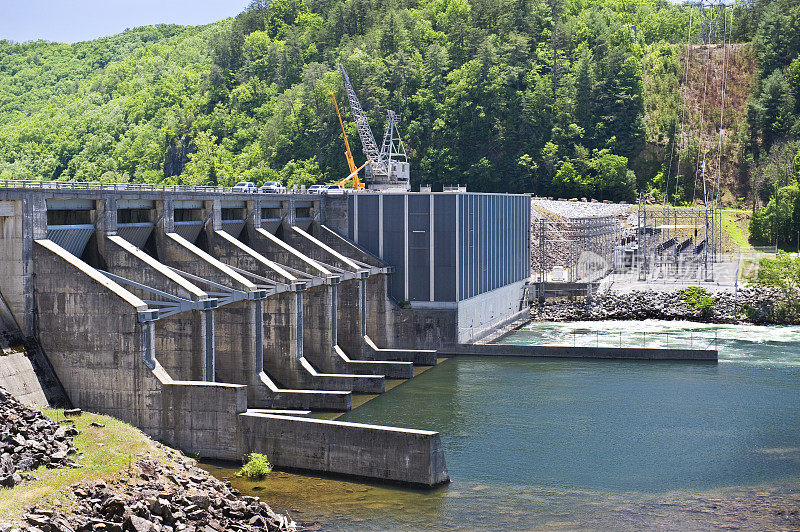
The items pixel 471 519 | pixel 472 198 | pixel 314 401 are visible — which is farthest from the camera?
pixel 472 198

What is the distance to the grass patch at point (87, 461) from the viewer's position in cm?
2789

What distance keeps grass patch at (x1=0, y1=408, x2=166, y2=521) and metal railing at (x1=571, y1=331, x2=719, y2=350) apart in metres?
38.5

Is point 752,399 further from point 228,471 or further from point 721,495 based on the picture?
point 228,471

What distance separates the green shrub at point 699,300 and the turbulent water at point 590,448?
1442 cm

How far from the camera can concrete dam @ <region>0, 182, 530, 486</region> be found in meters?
39.7

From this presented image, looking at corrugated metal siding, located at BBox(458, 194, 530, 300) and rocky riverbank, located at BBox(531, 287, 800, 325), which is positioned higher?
corrugated metal siding, located at BBox(458, 194, 530, 300)

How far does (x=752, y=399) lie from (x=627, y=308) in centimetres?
3202

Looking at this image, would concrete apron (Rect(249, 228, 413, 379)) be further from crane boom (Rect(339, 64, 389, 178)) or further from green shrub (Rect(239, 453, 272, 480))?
crane boom (Rect(339, 64, 389, 178))

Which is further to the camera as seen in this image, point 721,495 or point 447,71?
point 447,71

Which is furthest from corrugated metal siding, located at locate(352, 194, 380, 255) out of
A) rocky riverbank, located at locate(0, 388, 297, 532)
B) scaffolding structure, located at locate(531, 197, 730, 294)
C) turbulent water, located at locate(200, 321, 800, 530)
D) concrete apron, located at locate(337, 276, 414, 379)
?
rocky riverbank, located at locate(0, 388, 297, 532)

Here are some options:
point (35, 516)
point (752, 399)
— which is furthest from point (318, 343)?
point (35, 516)

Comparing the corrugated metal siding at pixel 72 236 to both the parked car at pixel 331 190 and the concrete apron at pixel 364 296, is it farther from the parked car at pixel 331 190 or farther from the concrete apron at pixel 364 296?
the parked car at pixel 331 190

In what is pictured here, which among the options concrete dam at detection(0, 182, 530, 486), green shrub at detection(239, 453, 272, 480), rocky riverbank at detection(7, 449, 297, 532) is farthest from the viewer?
concrete dam at detection(0, 182, 530, 486)

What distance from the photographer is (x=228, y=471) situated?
128 feet
